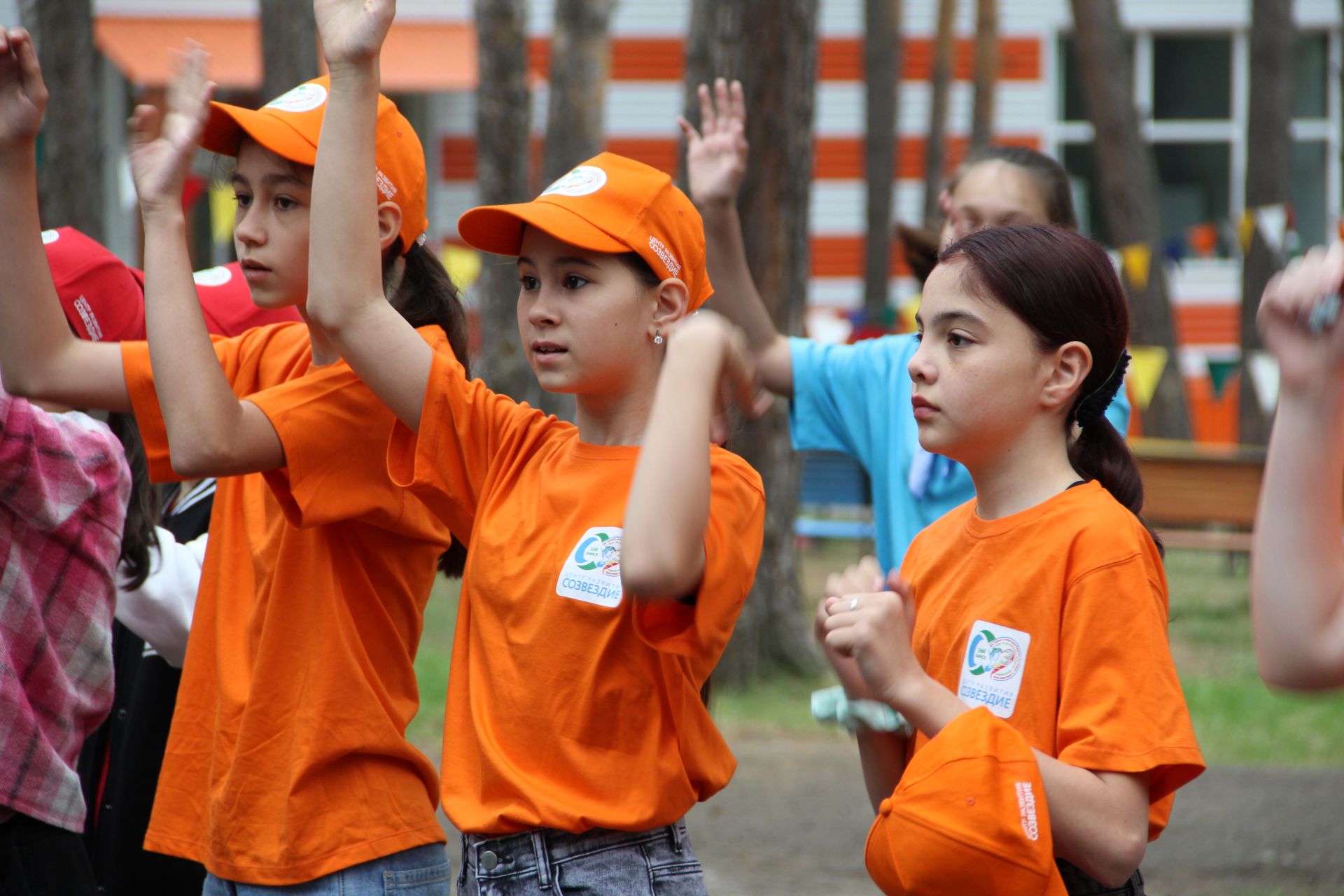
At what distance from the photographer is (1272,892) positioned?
5363mm

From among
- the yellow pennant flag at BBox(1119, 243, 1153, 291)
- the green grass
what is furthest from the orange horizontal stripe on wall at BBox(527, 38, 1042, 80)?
the green grass

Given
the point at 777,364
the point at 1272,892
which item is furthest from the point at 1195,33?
the point at 777,364

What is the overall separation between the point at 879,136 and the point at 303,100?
630 inches

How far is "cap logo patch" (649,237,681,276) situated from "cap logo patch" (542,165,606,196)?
0.13 meters

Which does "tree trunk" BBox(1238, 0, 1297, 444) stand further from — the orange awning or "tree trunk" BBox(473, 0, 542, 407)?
the orange awning

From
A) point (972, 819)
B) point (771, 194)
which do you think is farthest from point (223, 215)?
point (972, 819)

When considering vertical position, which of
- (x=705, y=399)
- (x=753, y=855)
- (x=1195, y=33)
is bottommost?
(x=753, y=855)

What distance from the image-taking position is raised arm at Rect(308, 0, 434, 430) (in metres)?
2.48

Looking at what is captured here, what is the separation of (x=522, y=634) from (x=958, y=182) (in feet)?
5.95

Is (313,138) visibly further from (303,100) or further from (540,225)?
(540,225)

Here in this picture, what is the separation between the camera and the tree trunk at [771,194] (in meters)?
7.51

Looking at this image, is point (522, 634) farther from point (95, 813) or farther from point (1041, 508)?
point (95, 813)

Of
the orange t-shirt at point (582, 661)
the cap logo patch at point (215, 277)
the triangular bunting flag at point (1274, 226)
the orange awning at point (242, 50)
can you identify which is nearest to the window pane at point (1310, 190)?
the triangular bunting flag at point (1274, 226)

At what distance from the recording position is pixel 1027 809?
196 centimetres
